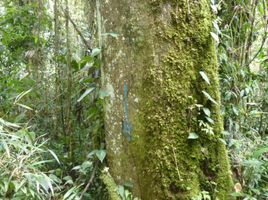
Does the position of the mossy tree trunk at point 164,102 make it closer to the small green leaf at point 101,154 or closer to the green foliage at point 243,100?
the small green leaf at point 101,154

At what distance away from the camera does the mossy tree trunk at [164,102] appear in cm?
154

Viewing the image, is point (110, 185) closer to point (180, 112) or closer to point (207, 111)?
point (180, 112)

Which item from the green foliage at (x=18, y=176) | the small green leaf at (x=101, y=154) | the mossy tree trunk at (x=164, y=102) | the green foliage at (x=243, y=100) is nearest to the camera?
the green foliage at (x=18, y=176)

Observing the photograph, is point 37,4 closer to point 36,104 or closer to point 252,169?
point 36,104

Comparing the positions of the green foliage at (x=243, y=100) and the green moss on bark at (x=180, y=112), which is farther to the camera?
the green foliage at (x=243, y=100)

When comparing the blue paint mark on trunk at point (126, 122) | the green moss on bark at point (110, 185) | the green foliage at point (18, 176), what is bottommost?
the green moss on bark at point (110, 185)

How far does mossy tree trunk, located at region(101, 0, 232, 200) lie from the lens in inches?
60.7

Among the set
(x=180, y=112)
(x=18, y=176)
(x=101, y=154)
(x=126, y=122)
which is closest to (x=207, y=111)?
(x=180, y=112)

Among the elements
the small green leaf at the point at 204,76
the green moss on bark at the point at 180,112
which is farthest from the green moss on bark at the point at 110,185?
the small green leaf at the point at 204,76

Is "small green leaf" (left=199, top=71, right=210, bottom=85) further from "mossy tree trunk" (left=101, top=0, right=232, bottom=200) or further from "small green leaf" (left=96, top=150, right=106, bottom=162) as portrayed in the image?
"small green leaf" (left=96, top=150, right=106, bottom=162)

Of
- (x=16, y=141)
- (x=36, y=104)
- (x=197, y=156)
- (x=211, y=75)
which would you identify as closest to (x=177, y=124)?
(x=197, y=156)

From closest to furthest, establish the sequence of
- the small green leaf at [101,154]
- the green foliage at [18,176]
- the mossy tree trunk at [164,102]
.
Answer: the green foliage at [18,176] < the mossy tree trunk at [164,102] < the small green leaf at [101,154]

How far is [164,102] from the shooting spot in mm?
1558

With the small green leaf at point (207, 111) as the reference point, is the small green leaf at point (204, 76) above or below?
above
